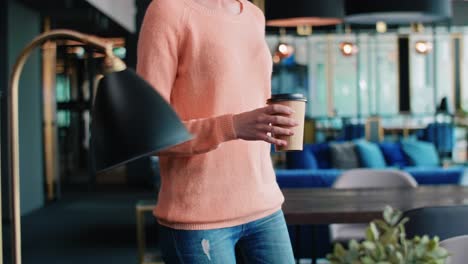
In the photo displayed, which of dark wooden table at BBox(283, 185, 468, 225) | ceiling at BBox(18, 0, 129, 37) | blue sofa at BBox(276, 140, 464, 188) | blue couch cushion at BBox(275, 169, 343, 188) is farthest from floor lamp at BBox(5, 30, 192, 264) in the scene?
ceiling at BBox(18, 0, 129, 37)

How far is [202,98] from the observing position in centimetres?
162

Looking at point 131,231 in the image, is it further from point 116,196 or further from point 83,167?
point 83,167

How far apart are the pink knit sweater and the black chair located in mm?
998

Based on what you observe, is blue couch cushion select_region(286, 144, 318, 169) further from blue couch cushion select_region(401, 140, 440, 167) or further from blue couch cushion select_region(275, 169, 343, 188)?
blue couch cushion select_region(275, 169, 343, 188)

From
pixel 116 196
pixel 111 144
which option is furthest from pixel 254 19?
pixel 116 196

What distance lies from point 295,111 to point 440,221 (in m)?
1.19

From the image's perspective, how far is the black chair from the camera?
2.49 m

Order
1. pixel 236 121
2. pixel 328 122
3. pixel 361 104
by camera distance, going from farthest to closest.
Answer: pixel 361 104 < pixel 328 122 < pixel 236 121

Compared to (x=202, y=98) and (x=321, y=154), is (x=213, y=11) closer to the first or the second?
(x=202, y=98)

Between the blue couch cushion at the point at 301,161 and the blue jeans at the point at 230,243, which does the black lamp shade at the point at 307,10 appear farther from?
the blue jeans at the point at 230,243

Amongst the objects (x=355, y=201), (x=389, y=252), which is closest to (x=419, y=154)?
(x=355, y=201)

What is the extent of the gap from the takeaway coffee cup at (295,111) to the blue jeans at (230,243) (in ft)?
0.71

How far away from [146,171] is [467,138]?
6159 millimetres

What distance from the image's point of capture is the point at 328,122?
52.0 ft
